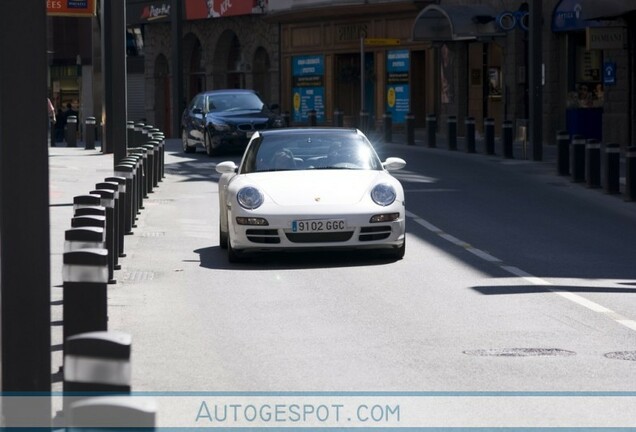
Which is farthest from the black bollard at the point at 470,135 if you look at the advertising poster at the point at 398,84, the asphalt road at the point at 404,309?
the asphalt road at the point at 404,309

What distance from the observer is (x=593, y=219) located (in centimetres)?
1889

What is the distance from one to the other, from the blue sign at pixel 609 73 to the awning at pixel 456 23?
5085 millimetres

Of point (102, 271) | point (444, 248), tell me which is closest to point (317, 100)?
point (444, 248)

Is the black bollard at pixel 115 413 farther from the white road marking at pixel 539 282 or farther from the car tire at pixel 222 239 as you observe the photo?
the car tire at pixel 222 239

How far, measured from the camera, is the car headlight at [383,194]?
14188 mm

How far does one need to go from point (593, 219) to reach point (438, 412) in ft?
39.2

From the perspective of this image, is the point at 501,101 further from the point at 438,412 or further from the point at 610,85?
the point at 438,412

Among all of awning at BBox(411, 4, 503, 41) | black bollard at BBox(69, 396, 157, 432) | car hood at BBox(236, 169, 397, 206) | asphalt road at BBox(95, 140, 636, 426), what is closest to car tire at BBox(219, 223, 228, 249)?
asphalt road at BBox(95, 140, 636, 426)

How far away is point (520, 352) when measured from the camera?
29.8 feet

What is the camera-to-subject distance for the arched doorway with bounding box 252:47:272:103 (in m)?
57.8

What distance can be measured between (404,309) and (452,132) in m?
25.5

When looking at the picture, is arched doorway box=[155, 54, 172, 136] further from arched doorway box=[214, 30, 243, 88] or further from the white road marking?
the white road marking

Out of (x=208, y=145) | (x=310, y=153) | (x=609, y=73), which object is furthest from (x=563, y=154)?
(x=310, y=153)

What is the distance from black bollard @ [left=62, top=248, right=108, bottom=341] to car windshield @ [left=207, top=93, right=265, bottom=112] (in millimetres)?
27597
